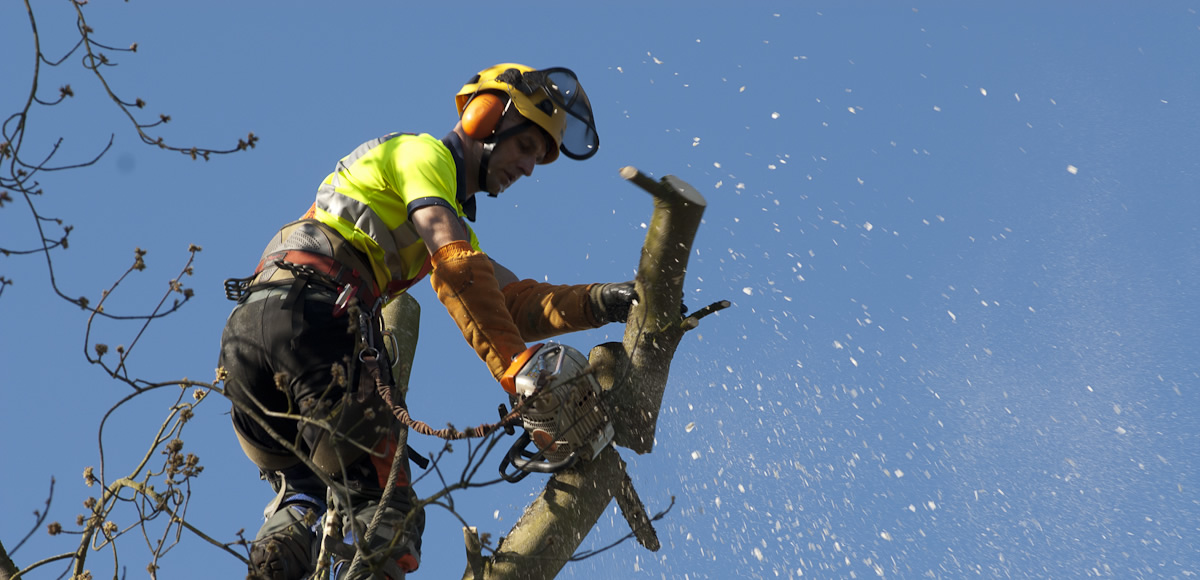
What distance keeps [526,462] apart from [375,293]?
0.80 metres

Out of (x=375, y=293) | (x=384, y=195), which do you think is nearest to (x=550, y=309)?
(x=375, y=293)

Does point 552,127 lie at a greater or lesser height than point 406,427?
greater

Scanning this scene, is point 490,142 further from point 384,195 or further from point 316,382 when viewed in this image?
point 316,382

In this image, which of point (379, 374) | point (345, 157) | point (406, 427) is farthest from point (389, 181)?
point (406, 427)

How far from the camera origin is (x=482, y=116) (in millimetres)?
4004

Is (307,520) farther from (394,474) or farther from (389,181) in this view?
(389,181)

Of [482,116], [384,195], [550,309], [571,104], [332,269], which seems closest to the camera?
[332,269]

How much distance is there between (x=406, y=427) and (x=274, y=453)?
44.6 inches

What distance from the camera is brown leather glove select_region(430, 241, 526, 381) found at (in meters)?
3.49

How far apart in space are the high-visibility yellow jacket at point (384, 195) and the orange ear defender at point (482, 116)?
0.51 feet

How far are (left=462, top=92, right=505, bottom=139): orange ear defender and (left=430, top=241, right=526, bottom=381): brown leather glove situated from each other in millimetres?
644

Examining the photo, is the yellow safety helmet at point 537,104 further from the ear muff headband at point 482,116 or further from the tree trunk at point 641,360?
the tree trunk at point 641,360

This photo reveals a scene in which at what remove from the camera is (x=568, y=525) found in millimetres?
3553

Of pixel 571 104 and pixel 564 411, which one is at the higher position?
pixel 571 104
